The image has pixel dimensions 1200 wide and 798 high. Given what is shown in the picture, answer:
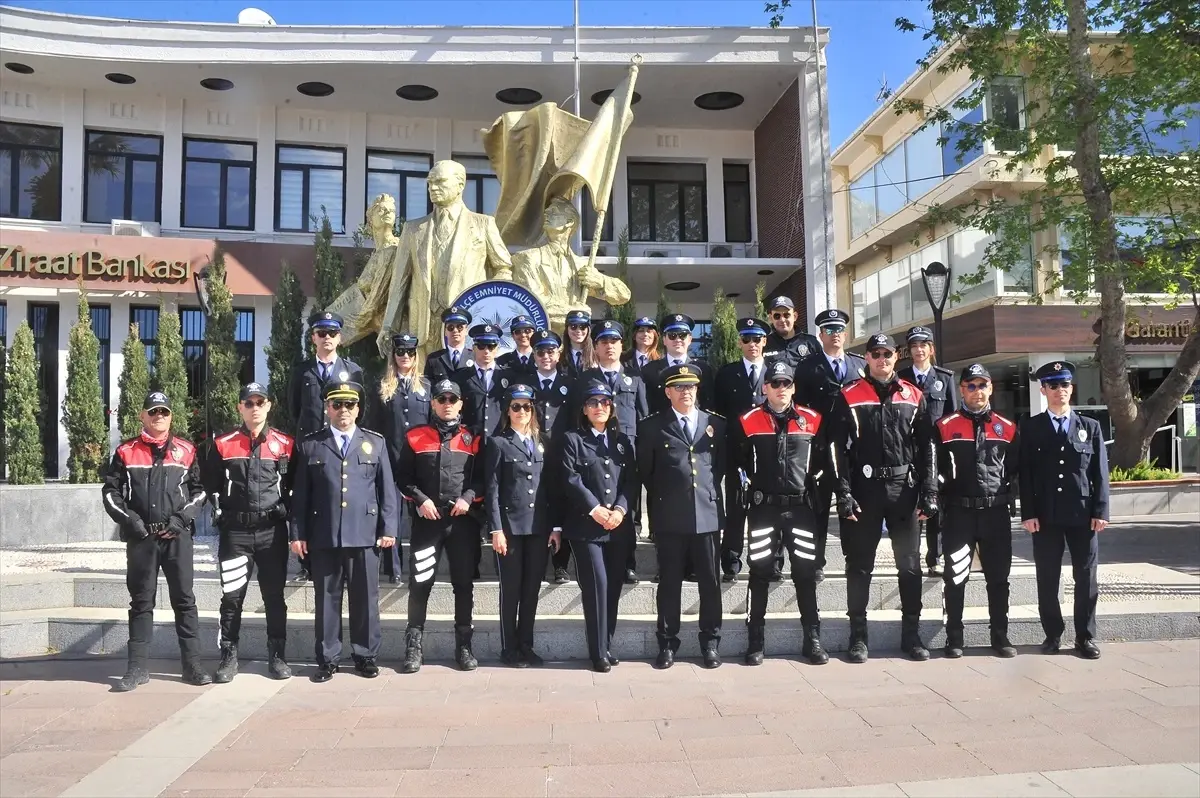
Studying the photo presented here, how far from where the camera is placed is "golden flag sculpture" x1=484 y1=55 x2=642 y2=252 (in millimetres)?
10445

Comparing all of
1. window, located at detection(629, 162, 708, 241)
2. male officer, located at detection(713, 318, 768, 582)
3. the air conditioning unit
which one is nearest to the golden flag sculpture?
male officer, located at detection(713, 318, 768, 582)

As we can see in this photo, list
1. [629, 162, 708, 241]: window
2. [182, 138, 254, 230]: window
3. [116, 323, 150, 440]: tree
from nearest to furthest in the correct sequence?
[116, 323, 150, 440]: tree < [182, 138, 254, 230]: window < [629, 162, 708, 241]: window

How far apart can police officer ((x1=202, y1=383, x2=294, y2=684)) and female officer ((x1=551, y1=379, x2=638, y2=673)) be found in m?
1.79

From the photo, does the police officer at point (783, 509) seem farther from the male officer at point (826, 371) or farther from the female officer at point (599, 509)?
the male officer at point (826, 371)

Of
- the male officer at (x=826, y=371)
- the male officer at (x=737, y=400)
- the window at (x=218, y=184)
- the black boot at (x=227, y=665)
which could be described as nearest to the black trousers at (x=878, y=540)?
the male officer at (x=826, y=371)

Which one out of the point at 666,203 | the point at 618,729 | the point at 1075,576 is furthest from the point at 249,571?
the point at 666,203

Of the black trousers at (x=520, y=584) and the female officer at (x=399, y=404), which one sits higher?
the female officer at (x=399, y=404)

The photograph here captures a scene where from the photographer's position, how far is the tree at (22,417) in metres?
13.4

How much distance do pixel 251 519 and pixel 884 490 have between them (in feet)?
13.3

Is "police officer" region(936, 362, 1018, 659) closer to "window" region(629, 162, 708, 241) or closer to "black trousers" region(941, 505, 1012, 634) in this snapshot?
"black trousers" region(941, 505, 1012, 634)

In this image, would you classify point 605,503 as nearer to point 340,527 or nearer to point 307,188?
point 340,527

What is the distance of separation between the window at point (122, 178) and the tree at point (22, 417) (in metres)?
4.81

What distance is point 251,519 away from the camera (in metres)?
5.55

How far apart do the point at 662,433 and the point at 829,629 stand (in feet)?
5.89
